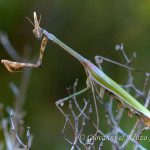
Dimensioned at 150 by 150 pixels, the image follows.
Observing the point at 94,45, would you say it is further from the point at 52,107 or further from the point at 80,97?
the point at 52,107

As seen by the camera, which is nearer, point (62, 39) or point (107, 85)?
point (107, 85)

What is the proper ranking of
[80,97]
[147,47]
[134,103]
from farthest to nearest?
[80,97], [147,47], [134,103]

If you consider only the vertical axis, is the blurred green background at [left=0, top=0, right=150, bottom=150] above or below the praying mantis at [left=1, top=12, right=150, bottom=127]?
above

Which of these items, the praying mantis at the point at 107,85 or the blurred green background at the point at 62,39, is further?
the blurred green background at the point at 62,39

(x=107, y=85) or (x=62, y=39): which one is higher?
(x=62, y=39)

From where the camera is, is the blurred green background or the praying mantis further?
the blurred green background

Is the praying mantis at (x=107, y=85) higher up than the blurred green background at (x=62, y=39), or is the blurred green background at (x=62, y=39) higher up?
the blurred green background at (x=62, y=39)

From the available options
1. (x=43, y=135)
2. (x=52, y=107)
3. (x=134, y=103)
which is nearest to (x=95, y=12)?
(x=52, y=107)

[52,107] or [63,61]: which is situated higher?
[63,61]
